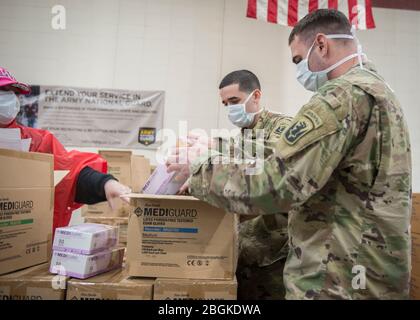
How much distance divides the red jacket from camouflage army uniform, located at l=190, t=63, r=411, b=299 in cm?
97

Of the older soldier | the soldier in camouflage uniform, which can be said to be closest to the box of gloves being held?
the older soldier

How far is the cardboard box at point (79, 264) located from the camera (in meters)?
1.12

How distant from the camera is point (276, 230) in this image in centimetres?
153

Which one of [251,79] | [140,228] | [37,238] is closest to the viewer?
[140,228]

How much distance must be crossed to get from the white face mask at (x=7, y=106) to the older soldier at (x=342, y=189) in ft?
3.92

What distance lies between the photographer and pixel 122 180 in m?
3.11

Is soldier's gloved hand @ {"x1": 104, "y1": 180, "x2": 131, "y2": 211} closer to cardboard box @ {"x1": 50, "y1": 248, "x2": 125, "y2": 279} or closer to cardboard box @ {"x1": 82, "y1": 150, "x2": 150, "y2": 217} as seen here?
cardboard box @ {"x1": 50, "y1": 248, "x2": 125, "y2": 279}

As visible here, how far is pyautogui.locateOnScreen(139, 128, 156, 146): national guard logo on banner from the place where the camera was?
3826mm

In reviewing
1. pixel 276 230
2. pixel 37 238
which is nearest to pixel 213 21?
pixel 276 230

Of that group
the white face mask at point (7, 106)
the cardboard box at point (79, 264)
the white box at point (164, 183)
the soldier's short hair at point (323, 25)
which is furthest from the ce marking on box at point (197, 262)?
the white face mask at point (7, 106)

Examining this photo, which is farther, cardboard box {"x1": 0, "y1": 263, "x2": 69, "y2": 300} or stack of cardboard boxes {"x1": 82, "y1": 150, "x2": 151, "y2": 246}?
stack of cardboard boxes {"x1": 82, "y1": 150, "x2": 151, "y2": 246}

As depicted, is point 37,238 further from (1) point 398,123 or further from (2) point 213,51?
(2) point 213,51

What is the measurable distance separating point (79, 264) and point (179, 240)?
0.37 m

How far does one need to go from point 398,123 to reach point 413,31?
3.83 m
